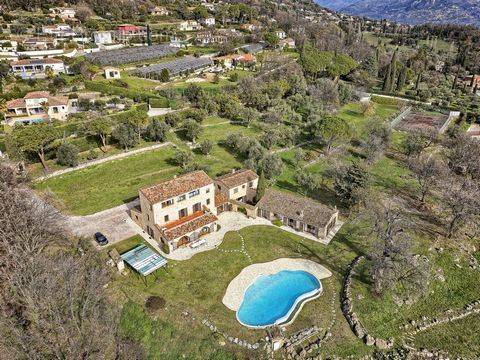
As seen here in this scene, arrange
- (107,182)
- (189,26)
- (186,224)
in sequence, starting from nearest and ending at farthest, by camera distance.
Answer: (186,224), (107,182), (189,26)

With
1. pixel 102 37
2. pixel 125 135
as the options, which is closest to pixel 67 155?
pixel 125 135

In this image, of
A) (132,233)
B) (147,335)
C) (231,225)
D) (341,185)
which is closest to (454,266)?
(341,185)

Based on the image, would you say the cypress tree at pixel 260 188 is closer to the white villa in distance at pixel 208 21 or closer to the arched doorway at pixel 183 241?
the arched doorway at pixel 183 241

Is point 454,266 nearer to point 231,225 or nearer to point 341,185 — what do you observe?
point 341,185

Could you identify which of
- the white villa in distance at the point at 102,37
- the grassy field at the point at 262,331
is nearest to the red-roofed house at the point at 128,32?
the white villa in distance at the point at 102,37

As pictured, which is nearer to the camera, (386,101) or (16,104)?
(16,104)

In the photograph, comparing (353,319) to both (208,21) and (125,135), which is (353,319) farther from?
(208,21)

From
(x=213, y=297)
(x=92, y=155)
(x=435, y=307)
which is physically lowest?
(x=435, y=307)
